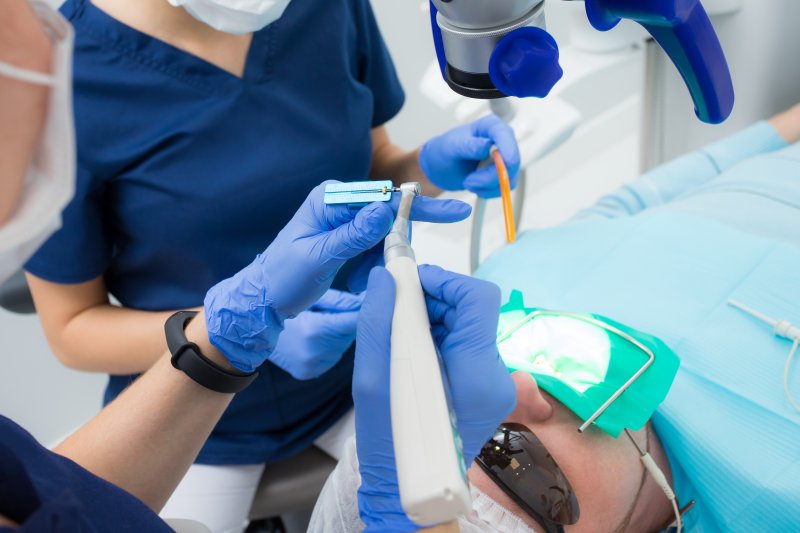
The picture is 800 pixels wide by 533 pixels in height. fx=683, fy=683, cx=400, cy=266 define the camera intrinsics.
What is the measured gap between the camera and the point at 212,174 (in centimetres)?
97

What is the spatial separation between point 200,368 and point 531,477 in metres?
0.42

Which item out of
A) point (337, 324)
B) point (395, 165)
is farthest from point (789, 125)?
point (337, 324)

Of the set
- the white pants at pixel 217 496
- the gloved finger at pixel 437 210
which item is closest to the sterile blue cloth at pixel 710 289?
the gloved finger at pixel 437 210

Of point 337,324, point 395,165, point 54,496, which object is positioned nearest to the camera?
point 54,496

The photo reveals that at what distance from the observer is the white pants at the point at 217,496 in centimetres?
107

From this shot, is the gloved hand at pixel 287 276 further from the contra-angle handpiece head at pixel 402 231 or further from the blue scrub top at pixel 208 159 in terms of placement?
the blue scrub top at pixel 208 159

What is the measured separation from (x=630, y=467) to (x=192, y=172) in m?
0.72

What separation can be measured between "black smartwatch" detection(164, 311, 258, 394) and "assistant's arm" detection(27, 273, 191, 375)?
210mm

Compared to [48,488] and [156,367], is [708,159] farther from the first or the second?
[48,488]

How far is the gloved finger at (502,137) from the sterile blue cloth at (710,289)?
0.22m

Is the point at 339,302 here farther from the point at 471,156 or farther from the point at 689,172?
the point at 689,172

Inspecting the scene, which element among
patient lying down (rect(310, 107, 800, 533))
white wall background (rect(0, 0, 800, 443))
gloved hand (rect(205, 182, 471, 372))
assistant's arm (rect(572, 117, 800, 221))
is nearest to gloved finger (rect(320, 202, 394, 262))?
gloved hand (rect(205, 182, 471, 372))

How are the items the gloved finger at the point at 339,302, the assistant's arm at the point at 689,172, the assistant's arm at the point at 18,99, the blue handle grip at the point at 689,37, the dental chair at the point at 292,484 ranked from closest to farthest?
1. the assistant's arm at the point at 18,99
2. the blue handle grip at the point at 689,37
3. the gloved finger at the point at 339,302
4. the dental chair at the point at 292,484
5. the assistant's arm at the point at 689,172

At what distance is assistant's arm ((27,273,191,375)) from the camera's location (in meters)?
1.00
